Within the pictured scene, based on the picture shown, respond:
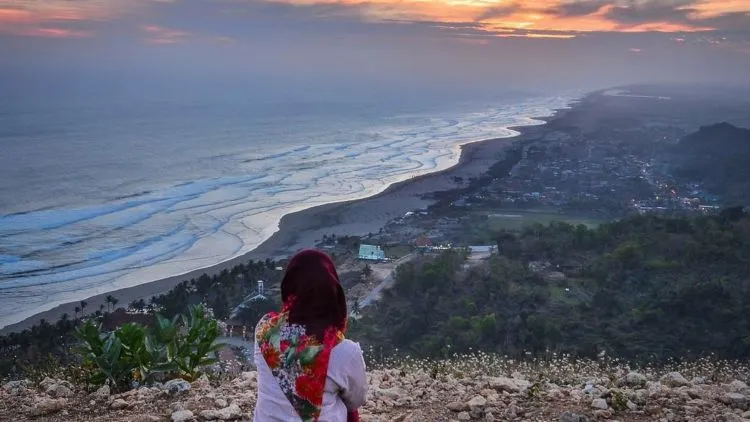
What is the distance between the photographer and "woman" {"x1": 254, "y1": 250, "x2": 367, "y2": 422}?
2.91 metres

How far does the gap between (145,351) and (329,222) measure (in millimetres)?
20693

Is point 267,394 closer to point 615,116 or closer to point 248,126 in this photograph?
point 248,126

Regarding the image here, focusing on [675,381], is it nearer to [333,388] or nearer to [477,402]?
[477,402]

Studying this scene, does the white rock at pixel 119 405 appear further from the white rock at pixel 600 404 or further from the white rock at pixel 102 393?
the white rock at pixel 600 404

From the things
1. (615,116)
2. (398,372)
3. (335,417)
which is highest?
(335,417)

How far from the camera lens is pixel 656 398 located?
190 inches

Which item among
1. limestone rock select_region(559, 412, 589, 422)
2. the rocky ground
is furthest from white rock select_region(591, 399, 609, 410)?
limestone rock select_region(559, 412, 589, 422)

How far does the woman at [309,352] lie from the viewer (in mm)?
2906

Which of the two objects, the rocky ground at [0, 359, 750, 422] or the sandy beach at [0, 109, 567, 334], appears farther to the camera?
the sandy beach at [0, 109, 567, 334]

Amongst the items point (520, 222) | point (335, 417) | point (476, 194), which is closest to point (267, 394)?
point (335, 417)

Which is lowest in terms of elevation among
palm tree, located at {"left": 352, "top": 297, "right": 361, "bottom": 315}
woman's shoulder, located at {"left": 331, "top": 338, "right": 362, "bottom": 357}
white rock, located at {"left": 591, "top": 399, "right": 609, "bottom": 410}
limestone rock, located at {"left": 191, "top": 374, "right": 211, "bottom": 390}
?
palm tree, located at {"left": 352, "top": 297, "right": 361, "bottom": 315}

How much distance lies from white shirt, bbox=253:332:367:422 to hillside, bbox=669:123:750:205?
26947 mm

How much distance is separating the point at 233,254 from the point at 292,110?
204 feet

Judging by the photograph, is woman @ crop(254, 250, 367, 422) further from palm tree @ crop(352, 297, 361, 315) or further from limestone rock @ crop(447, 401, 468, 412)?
palm tree @ crop(352, 297, 361, 315)
